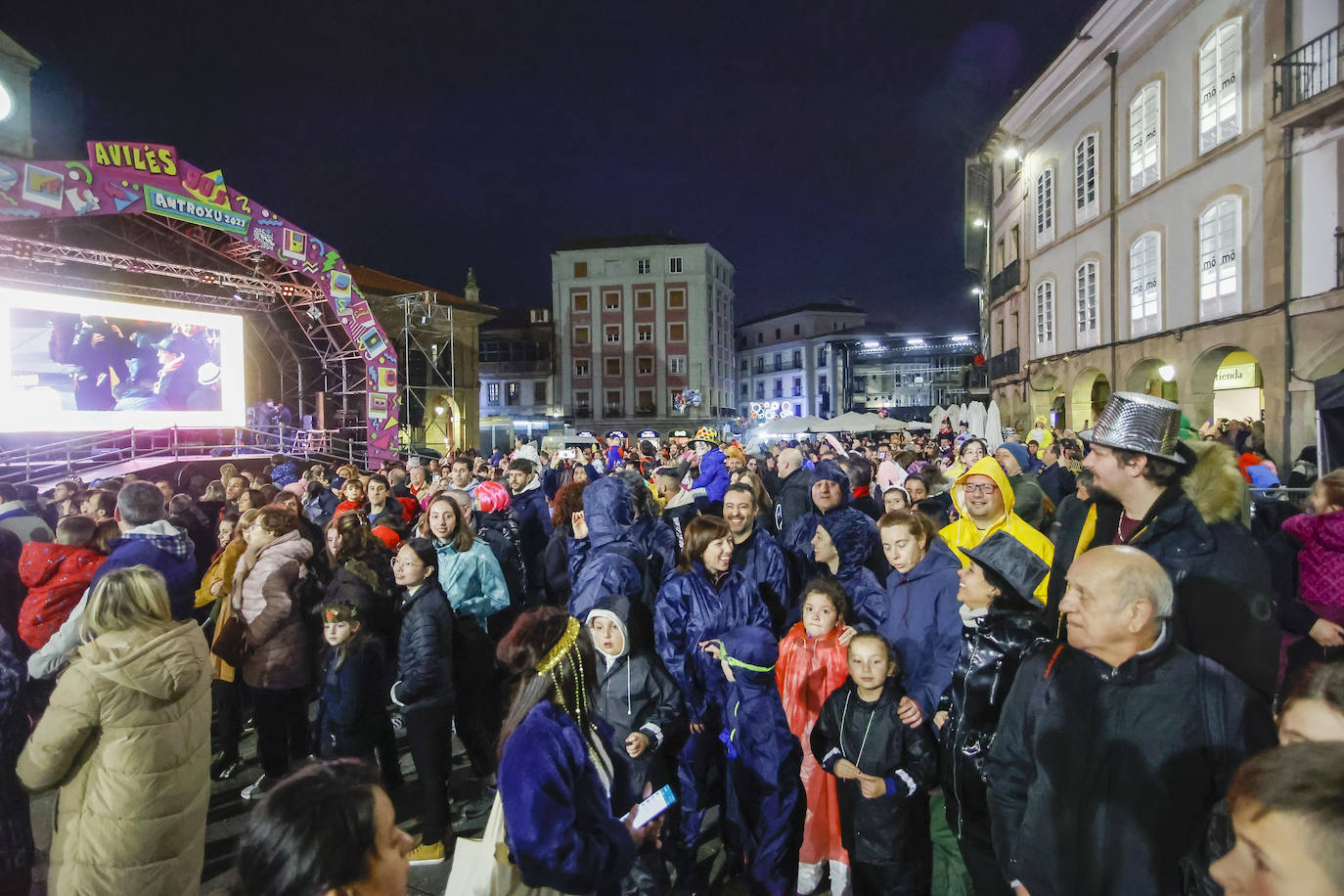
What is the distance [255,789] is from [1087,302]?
21332mm

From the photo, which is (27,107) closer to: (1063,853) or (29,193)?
(29,193)

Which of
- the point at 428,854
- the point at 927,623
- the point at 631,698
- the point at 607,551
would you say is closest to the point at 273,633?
the point at 428,854

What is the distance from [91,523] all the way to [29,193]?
547 inches

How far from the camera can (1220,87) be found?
13.6 meters

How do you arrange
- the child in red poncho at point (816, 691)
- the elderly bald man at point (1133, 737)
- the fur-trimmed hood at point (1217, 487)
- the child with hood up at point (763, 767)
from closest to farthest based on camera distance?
the elderly bald man at point (1133, 737)
the fur-trimmed hood at point (1217, 487)
the child with hood up at point (763, 767)
the child in red poncho at point (816, 691)

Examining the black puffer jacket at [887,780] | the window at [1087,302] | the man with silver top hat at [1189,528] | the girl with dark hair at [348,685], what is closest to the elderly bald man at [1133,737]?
the man with silver top hat at [1189,528]

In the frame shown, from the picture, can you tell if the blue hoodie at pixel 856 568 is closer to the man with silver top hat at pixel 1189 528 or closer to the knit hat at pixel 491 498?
the man with silver top hat at pixel 1189 528

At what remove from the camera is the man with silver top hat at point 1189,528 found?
7.81 feet

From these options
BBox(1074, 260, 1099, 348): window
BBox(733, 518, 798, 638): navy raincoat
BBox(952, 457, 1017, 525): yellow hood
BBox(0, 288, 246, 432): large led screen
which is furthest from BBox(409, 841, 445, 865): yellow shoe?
BBox(1074, 260, 1099, 348): window

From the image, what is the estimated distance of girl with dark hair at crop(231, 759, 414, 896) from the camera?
1.39m

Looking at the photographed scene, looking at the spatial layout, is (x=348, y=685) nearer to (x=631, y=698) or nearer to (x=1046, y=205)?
(x=631, y=698)

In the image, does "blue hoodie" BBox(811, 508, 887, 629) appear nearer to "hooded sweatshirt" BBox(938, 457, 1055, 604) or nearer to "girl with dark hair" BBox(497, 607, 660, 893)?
"hooded sweatshirt" BBox(938, 457, 1055, 604)

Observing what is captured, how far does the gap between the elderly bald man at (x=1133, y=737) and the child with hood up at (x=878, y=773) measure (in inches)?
45.7

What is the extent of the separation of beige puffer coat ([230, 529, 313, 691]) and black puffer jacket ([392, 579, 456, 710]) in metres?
1.00
